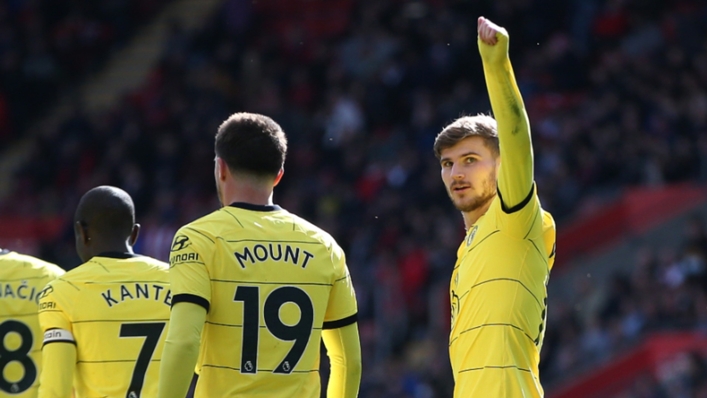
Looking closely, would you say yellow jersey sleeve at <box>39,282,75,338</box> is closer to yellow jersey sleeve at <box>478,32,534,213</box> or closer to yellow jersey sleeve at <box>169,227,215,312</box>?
yellow jersey sleeve at <box>169,227,215,312</box>

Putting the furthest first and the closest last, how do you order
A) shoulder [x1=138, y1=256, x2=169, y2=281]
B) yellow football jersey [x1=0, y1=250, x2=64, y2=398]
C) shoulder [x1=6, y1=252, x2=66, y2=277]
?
1. shoulder [x1=6, y1=252, x2=66, y2=277]
2. yellow football jersey [x1=0, y1=250, x2=64, y2=398]
3. shoulder [x1=138, y1=256, x2=169, y2=281]

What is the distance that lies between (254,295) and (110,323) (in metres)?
1.05

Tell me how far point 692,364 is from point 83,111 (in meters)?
14.2

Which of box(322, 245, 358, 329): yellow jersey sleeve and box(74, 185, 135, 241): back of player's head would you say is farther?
box(74, 185, 135, 241): back of player's head

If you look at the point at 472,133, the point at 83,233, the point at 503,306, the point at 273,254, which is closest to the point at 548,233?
the point at 503,306

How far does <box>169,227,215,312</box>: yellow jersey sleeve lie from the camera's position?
13.9 feet

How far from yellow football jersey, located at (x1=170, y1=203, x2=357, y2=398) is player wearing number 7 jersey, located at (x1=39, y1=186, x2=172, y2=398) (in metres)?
0.83

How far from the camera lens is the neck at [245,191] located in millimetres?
4520

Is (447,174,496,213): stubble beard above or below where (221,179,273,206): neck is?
above

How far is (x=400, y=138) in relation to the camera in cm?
1822

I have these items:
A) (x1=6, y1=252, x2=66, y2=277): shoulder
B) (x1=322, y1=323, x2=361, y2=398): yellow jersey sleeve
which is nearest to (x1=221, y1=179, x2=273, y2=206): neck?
(x1=322, y1=323, x2=361, y2=398): yellow jersey sleeve

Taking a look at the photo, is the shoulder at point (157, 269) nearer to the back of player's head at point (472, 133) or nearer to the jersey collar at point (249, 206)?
the jersey collar at point (249, 206)

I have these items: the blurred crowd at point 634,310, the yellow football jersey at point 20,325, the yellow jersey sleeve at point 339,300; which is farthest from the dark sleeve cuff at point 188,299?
the blurred crowd at point 634,310

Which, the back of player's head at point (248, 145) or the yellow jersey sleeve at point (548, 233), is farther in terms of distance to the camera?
the yellow jersey sleeve at point (548, 233)
